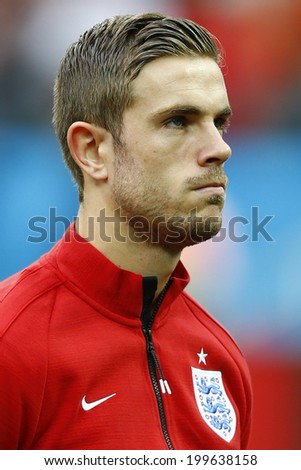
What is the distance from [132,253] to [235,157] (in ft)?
7.72

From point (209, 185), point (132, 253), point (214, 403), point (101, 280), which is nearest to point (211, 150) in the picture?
point (209, 185)

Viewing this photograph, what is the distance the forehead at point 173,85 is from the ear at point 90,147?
14cm

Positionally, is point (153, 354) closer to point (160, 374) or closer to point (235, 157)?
point (160, 374)

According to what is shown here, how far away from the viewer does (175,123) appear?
7.22 ft

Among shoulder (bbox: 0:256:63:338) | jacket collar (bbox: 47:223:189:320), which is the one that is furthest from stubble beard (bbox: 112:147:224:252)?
shoulder (bbox: 0:256:63:338)

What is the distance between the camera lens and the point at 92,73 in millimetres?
2271

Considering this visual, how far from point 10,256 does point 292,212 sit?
5.03 ft

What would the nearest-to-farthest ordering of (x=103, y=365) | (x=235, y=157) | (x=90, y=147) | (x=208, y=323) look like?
(x=103, y=365) < (x=90, y=147) < (x=208, y=323) < (x=235, y=157)

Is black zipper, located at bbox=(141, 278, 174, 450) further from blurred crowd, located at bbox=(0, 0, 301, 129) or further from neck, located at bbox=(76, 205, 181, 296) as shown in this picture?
blurred crowd, located at bbox=(0, 0, 301, 129)

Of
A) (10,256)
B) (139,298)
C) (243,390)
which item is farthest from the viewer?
(10,256)

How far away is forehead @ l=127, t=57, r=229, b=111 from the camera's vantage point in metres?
2.19

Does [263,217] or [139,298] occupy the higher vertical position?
[263,217]

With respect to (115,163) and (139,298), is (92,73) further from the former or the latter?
(139,298)

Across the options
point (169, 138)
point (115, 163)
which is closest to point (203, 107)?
point (169, 138)
